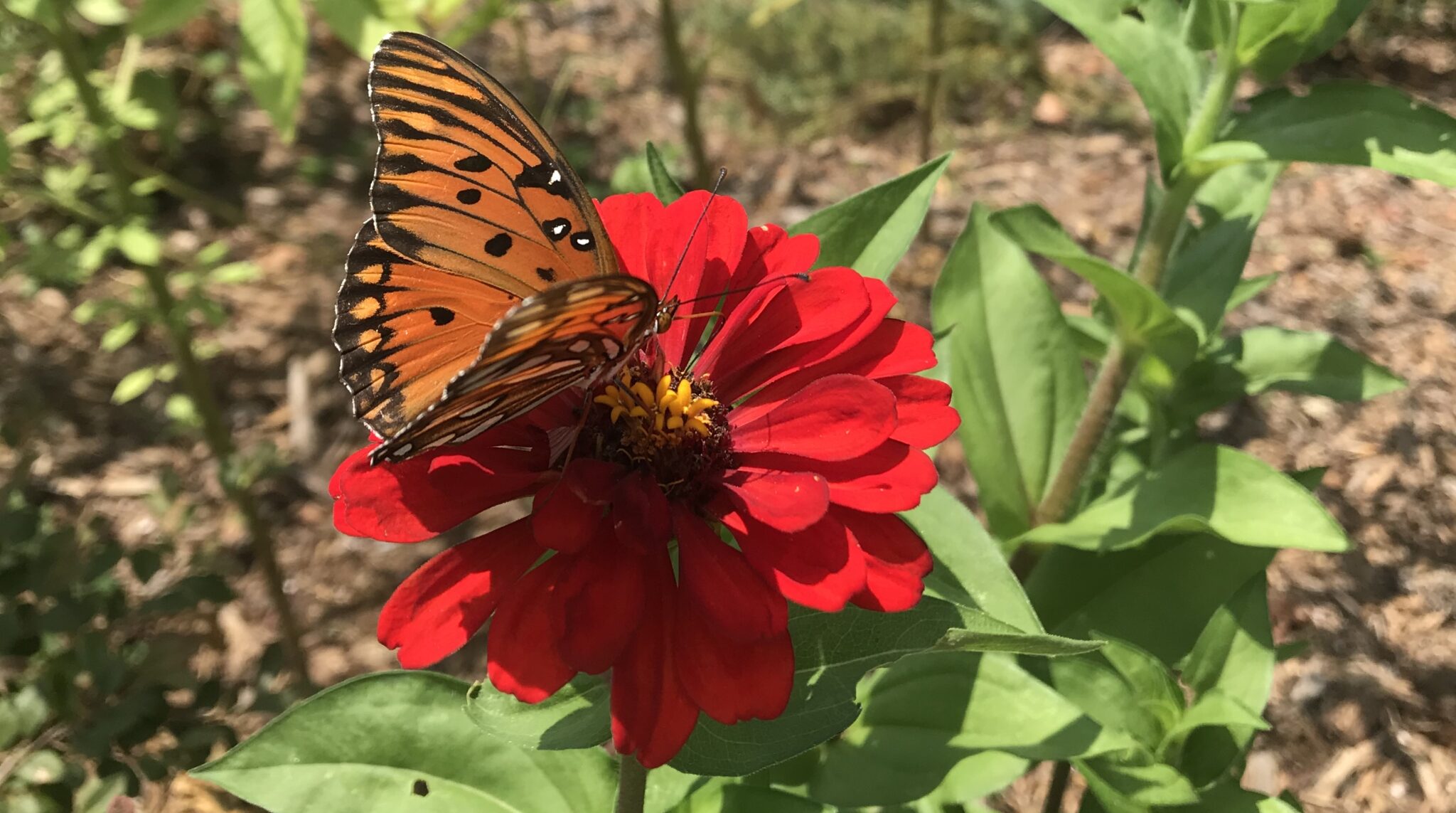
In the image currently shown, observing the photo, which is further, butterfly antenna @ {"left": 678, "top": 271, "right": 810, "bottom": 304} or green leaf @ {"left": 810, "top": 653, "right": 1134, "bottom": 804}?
green leaf @ {"left": 810, "top": 653, "right": 1134, "bottom": 804}

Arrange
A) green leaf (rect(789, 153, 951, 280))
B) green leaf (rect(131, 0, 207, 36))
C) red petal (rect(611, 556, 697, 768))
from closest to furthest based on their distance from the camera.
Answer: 1. red petal (rect(611, 556, 697, 768))
2. green leaf (rect(789, 153, 951, 280))
3. green leaf (rect(131, 0, 207, 36))

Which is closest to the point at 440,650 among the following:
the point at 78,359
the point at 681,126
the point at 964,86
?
the point at 78,359

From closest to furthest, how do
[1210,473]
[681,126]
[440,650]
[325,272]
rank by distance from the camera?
[440,650] → [1210,473] → [325,272] → [681,126]

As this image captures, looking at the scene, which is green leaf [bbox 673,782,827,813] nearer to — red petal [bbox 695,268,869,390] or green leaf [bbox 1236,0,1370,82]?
red petal [bbox 695,268,869,390]

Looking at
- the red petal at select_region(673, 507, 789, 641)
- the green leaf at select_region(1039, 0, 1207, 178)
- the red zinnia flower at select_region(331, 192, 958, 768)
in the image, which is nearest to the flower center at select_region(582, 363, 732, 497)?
the red zinnia flower at select_region(331, 192, 958, 768)

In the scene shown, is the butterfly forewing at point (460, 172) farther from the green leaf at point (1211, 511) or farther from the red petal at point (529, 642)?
the green leaf at point (1211, 511)

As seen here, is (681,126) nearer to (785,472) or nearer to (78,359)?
(78,359)

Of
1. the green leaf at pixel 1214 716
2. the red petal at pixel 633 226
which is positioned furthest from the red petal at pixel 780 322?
the green leaf at pixel 1214 716

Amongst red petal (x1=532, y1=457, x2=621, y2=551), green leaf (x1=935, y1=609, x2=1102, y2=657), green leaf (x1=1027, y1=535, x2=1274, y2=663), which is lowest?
green leaf (x1=1027, y1=535, x2=1274, y2=663)
